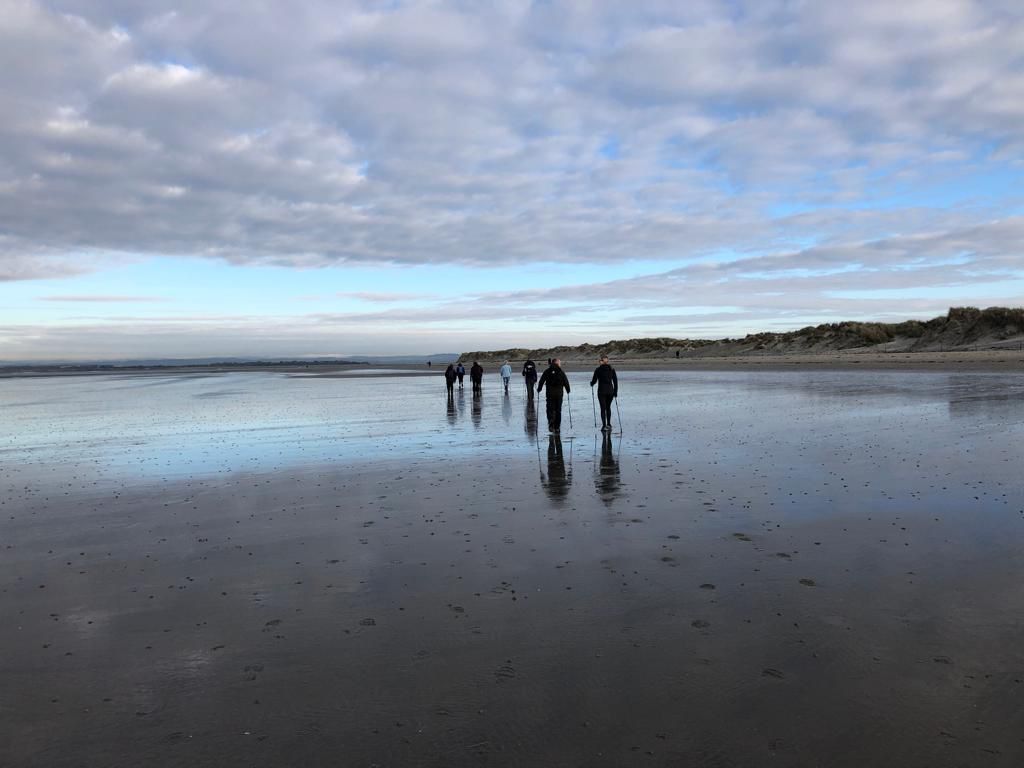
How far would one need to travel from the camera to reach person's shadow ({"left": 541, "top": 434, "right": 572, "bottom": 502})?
10.4 metres

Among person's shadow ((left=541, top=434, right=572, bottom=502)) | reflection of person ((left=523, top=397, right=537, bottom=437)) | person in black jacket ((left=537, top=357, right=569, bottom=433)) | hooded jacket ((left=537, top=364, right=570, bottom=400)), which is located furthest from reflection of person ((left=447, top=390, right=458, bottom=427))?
person's shadow ((left=541, top=434, right=572, bottom=502))

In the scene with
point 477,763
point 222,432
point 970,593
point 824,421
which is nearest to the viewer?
point 477,763

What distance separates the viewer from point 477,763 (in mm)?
3672

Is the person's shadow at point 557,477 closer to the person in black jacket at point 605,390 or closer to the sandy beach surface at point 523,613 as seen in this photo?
the sandy beach surface at point 523,613

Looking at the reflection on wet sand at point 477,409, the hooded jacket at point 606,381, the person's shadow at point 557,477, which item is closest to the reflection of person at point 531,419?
the reflection on wet sand at point 477,409

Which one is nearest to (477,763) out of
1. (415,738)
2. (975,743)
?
(415,738)

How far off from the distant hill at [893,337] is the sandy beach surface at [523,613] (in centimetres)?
5806

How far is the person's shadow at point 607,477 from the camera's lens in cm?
1016

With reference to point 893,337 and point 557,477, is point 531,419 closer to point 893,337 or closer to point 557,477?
point 557,477

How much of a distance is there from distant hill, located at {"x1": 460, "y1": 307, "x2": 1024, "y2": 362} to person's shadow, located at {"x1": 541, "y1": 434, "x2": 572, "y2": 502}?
57877 mm

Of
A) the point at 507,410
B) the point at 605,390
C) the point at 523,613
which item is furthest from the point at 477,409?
the point at 523,613

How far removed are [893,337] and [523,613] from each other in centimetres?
7448

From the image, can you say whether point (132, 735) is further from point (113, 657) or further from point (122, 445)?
point (122, 445)

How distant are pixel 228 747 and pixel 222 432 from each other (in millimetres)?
17061
